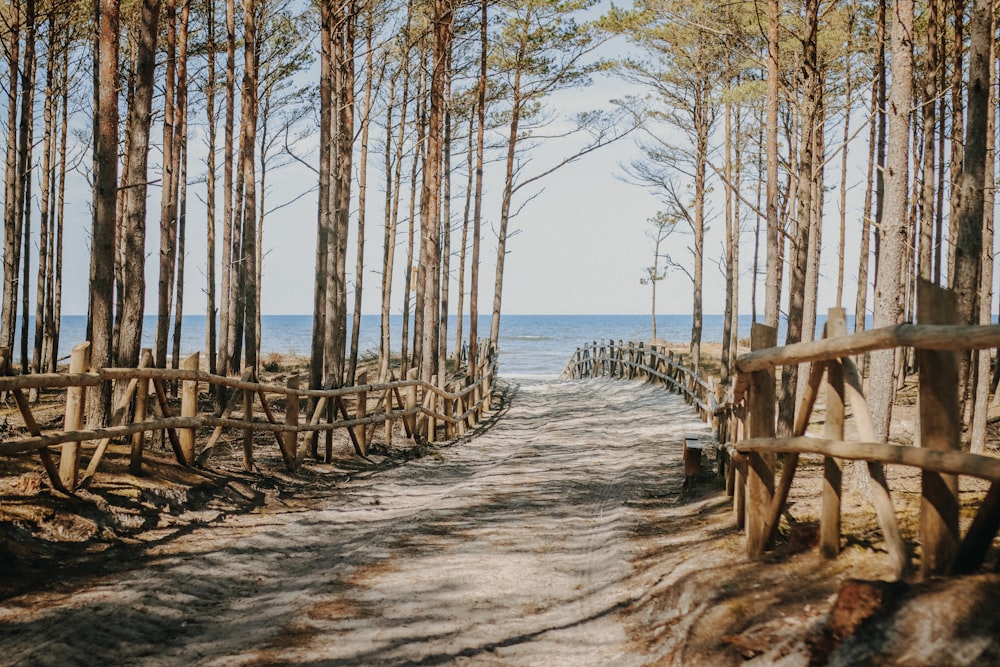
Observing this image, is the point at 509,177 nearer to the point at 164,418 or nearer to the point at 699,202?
the point at 699,202

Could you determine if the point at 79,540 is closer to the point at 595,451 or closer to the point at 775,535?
the point at 775,535

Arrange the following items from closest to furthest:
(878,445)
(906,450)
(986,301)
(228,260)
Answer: (906,450)
(878,445)
(986,301)
(228,260)

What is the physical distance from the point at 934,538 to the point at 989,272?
10.5 metres

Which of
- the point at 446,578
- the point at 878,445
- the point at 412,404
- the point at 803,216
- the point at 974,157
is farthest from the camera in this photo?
the point at 412,404

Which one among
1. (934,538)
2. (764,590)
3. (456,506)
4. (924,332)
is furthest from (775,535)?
(456,506)

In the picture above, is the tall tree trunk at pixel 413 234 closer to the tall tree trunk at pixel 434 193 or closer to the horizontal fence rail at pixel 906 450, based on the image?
the tall tree trunk at pixel 434 193

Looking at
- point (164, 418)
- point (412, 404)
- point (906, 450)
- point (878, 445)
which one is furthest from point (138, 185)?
point (906, 450)

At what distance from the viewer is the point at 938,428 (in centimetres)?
322

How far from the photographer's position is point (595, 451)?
11047 mm

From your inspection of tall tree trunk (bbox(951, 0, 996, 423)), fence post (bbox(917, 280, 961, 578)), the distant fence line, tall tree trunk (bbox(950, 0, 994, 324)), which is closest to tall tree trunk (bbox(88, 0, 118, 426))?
the distant fence line

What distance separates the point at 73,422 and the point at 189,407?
145 cm

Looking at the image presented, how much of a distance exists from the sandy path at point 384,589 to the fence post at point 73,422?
3.17 ft

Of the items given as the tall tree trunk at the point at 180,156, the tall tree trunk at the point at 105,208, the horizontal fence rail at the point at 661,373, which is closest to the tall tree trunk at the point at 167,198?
the tall tree trunk at the point at 180,156

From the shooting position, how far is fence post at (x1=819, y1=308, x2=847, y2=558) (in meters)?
3.81
